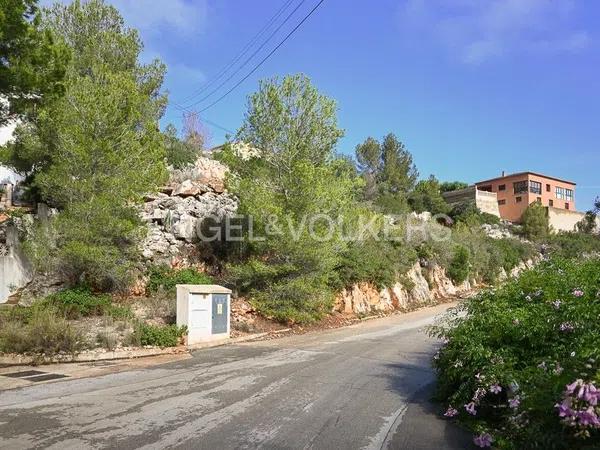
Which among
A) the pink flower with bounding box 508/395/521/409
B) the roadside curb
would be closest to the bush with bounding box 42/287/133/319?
the roadside curb

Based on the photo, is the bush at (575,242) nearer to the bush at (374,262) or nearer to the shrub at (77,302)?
the bush at (374,262)

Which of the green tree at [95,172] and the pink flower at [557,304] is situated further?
the green tree at [95,172]

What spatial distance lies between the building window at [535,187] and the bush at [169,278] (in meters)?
73.3

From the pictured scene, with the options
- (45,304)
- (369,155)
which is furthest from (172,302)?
(369,155)

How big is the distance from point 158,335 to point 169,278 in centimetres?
486

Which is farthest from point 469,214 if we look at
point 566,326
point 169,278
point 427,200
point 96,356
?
point 566,326

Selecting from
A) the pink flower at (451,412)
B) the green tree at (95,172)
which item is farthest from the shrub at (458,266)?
the pink flower at (451,412)

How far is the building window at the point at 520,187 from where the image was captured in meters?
81.8

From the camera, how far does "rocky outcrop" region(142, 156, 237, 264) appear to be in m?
20.9

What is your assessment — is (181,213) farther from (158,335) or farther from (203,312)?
(158,335)

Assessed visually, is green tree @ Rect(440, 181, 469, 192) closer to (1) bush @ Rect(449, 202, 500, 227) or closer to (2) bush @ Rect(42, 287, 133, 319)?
(1) bush @ Rect(449, 202, 500, 227)

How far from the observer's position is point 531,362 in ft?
20.6

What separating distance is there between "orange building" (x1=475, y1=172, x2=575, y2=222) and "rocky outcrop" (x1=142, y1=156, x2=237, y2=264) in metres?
64.3

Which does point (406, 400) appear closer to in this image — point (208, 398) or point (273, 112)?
point (208, 398)
